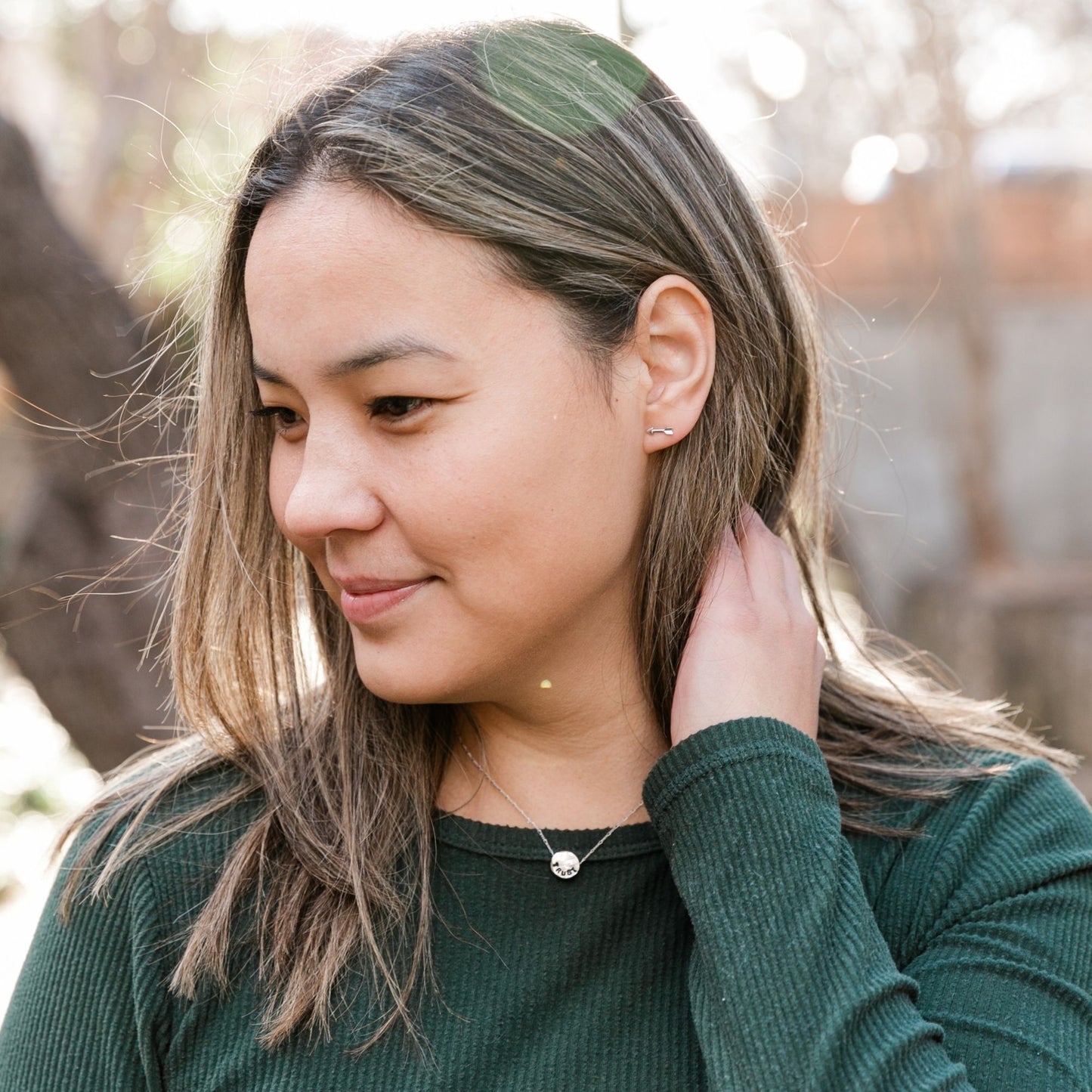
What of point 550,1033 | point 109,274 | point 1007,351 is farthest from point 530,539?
point 1007,351

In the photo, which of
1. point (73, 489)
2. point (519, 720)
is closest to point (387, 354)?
point (519, 720)

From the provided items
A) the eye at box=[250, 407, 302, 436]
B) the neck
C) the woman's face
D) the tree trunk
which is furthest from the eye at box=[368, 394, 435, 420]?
the tree trunk

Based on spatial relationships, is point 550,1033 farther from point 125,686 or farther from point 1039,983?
point 125,686

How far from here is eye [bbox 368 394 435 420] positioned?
1647 mm

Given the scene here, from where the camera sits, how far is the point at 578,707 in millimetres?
1928

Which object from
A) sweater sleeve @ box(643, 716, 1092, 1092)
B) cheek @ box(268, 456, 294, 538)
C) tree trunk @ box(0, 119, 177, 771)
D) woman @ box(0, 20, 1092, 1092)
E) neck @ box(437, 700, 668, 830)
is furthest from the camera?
tree trunk @ box(0, 119, 177, 771)

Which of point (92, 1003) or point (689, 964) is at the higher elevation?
point (92, 1003)

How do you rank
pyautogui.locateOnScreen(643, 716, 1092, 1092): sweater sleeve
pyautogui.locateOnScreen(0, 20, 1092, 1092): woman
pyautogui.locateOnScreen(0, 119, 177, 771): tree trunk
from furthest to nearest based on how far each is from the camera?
pyautogui.locateOnScreen(0, 119, 177, 771): tree trunk < pyautogui.locateOnScreen(0, 20, 1092, 1092): woman < pyautogui.locateOnScreen(643, 716, 1092, 1092): sweater sleeve

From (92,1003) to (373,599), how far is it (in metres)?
0.62

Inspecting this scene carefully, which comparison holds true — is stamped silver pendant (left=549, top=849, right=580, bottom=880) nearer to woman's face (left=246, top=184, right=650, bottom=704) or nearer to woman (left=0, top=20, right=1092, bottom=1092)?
woman (left=0, top=20, right=1092, bottom=1092)

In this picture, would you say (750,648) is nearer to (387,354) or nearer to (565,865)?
(565,865)

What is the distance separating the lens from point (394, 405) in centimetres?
166

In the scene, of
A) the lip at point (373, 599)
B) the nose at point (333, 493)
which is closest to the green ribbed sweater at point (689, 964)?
the lip at point (373, 599)

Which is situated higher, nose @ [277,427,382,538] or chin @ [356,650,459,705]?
nose @ [277,427,382,538]
